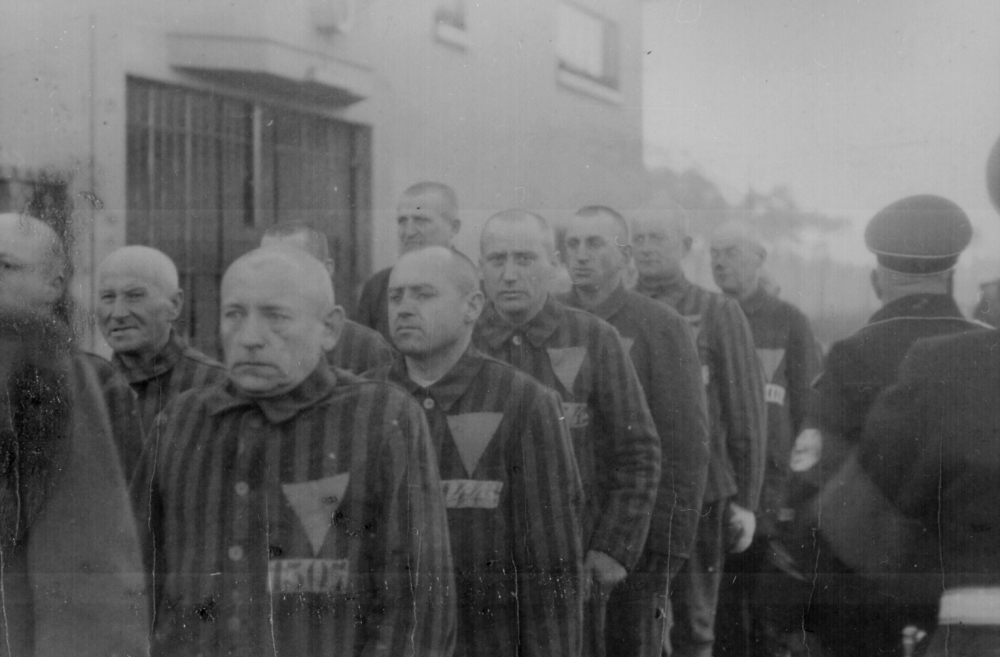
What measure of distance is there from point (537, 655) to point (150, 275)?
5.18 feet

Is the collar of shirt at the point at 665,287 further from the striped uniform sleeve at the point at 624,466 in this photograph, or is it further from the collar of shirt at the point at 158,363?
the collar of shirt at the point at 158,363

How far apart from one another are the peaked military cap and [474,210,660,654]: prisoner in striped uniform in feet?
2.69

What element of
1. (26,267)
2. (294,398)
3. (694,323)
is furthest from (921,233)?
(26,267)

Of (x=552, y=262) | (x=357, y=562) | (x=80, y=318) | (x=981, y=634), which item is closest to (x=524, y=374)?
(x=552, y=262)

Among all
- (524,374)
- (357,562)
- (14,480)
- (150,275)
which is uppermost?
(150,275)

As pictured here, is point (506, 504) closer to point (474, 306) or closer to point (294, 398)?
point (474, 306)

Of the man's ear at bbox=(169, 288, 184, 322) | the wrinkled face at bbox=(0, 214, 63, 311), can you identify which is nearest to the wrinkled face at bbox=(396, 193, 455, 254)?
the man's ear at bbox=(169, 288, 184, 322)

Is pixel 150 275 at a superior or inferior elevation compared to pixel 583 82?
inferior

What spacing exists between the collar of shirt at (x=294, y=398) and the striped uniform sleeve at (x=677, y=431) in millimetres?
938

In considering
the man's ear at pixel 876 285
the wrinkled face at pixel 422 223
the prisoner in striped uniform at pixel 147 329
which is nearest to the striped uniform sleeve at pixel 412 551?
the wrinkled face at pixel 422 223

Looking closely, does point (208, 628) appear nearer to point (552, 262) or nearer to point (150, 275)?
point (150, 275)

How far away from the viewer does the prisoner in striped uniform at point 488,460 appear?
3043mm

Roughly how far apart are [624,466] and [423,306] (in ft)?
2.45

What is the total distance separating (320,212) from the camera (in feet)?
10.0
